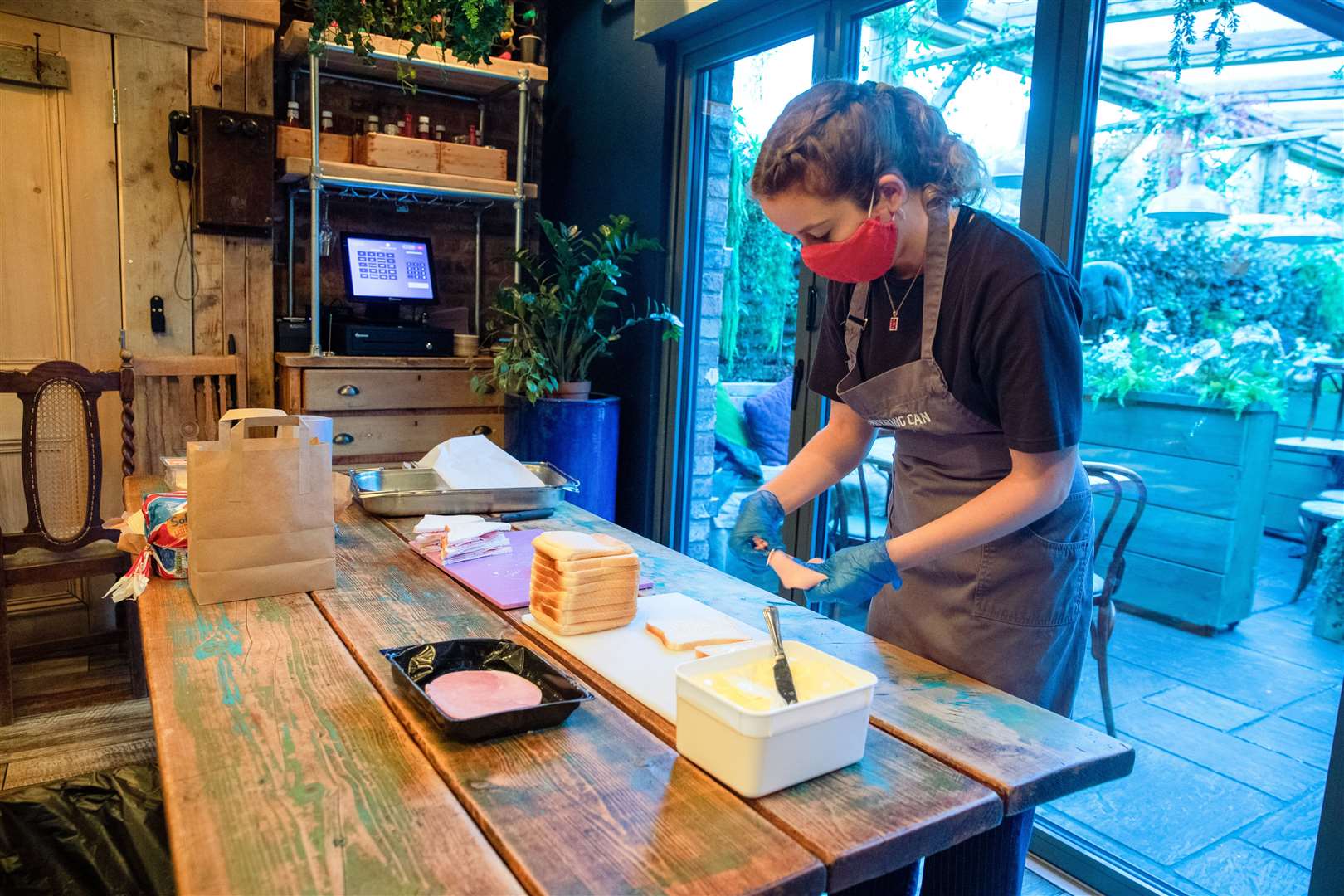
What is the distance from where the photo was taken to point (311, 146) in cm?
365

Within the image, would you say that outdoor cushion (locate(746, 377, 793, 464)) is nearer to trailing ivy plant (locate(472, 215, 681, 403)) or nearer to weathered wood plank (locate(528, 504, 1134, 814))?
trailing ivy plant (locate(472, 215, 681, 403))

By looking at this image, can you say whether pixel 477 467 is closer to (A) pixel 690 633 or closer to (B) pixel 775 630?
(A) pixel 690 633

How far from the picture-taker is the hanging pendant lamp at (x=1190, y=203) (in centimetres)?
208

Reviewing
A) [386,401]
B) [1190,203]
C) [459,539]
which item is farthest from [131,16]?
[1190,203]

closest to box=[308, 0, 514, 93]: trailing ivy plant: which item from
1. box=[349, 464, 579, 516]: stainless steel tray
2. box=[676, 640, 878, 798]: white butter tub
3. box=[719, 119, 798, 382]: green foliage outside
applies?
box=[719, 119, 798, 382]: green foliage outside

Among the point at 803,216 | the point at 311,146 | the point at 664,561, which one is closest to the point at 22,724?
the point at 664,561

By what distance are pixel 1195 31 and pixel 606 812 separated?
2.05m

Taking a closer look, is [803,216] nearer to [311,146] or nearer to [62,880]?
[62,880]

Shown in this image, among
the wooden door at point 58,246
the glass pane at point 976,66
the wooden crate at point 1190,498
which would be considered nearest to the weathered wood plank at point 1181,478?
the wooden crate at point 1190,498

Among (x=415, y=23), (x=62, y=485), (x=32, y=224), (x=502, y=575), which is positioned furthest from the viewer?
(x=32, y=224)

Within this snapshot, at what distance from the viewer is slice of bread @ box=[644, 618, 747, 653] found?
1.31 m

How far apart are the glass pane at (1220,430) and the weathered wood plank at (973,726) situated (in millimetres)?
1058

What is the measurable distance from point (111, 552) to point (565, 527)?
1665 mm

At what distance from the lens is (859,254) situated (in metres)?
1.40
